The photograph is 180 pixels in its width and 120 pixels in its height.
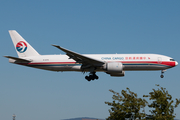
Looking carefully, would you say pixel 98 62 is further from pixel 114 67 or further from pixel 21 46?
pixel 21 46

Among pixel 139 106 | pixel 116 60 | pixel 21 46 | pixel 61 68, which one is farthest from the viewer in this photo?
pixel 21 46

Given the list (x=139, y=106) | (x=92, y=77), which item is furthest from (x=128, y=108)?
(x=92, y=77)

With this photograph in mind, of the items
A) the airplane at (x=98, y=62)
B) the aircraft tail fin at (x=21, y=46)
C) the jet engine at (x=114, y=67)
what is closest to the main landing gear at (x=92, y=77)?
the airplane at (x=98, y=62)

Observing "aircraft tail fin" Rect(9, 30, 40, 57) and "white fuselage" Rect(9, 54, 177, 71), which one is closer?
"white fuselage" Rect(9, 54, 177, 71)

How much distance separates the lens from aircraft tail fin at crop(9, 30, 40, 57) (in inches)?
1996

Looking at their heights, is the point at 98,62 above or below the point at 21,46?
below

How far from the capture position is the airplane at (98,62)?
45.0 meters

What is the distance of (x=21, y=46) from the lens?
5141 centimetres

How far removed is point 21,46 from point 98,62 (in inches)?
555

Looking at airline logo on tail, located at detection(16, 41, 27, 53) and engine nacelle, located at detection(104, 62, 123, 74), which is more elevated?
airline logo on tail, located at detection(16, 41, 27, 53)

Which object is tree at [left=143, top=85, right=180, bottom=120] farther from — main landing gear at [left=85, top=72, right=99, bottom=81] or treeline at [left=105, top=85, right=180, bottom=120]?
main landing gear at [left=85, top=72, right=99, bottom=81]

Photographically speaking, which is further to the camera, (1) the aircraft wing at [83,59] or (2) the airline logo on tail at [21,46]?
(2) the airline logo on tail at [21,46]

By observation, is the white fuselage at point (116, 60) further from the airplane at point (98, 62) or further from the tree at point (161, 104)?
the tree at point (161, 104)

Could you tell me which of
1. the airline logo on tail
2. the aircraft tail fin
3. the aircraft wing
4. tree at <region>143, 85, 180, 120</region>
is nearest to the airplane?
the aircraft wing
